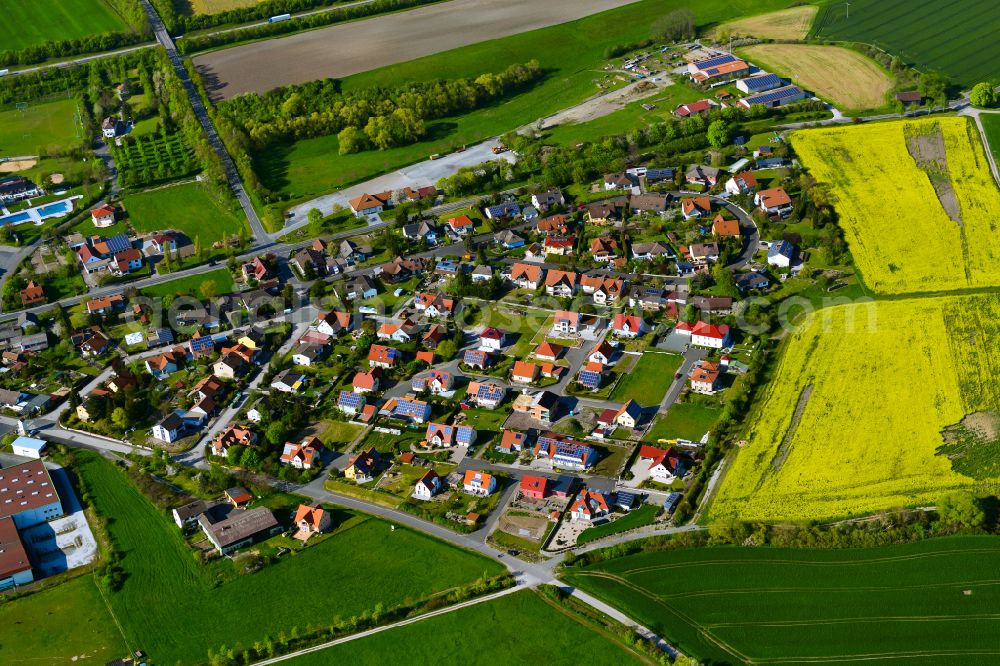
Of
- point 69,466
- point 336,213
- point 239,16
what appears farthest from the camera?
point 239,16

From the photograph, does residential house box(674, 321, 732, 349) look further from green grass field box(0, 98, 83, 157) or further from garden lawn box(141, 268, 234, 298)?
green grass field box(0, 98, 83, 157)

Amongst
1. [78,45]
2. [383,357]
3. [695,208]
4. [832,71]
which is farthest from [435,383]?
[78,45]

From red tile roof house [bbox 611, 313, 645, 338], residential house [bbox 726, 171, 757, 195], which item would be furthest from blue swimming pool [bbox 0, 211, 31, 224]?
residential house [bbox 726, 171, 757, 195]

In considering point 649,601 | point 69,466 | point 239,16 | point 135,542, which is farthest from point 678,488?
point 239,16

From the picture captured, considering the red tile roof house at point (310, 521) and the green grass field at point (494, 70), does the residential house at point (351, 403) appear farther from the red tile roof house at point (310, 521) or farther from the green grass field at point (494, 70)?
the green grass field at point (494, 70)

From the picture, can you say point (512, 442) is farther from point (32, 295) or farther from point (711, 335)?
point (32, 295)

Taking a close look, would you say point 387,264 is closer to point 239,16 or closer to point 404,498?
point 404,498
